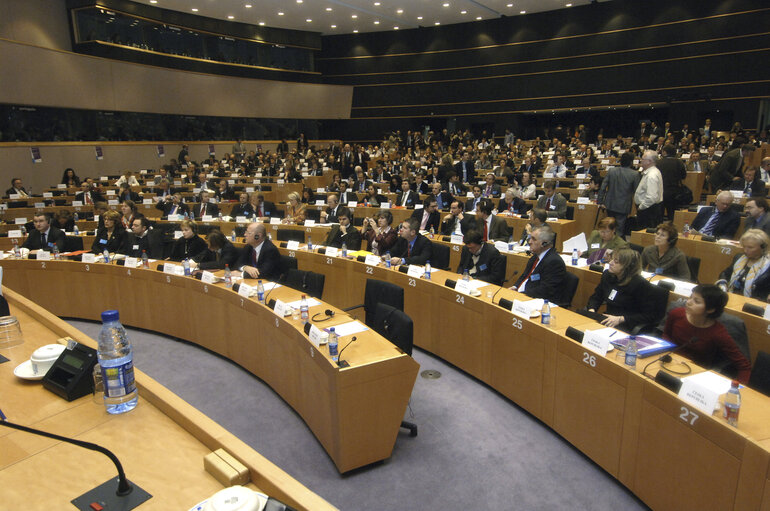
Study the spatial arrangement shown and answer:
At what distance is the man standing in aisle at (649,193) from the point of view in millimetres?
A: 6930

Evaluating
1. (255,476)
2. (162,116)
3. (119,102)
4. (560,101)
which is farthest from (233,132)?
(255,476)

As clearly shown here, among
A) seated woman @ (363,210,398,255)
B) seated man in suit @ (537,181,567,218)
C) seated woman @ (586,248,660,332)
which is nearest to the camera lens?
seated woman @ (586,248,660,332)

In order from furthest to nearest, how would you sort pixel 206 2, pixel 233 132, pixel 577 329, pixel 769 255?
pixel 233 132 < pixel 206 2 < pixel 769 255 < pixel 577 329

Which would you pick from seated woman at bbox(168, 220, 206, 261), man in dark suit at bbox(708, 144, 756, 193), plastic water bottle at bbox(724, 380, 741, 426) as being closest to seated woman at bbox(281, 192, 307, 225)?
seated woman at bbox(168, 220, 206, 261)

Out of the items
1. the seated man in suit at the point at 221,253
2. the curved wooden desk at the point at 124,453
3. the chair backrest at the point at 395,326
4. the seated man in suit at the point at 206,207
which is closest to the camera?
the curved wooden desk at the point at 124,453

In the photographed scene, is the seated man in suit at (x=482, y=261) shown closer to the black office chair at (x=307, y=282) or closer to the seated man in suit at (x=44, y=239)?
the black office chair at (x=307, y=282)

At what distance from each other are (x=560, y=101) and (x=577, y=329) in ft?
56.2

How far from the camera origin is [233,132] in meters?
19.8

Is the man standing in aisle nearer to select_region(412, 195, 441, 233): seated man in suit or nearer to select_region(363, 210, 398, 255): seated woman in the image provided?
select_region(412, 195, 441, 233): seated man in suit

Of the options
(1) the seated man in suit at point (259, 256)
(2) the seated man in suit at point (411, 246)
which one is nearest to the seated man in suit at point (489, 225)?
(2) the seated man in suit at point (411, 246)

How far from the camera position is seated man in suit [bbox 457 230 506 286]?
17.2 ft

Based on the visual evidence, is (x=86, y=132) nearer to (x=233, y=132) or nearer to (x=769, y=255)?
(x=233, y=132)

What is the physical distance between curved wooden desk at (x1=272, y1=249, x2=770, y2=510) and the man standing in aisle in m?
3.76

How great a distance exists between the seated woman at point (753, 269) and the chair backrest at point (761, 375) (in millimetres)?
1553
